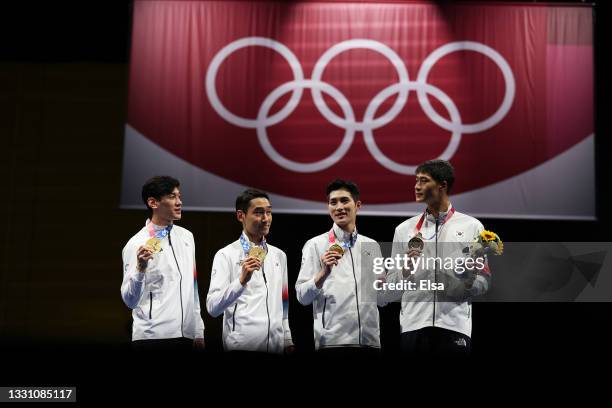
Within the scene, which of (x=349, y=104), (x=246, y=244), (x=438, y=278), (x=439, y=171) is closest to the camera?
(x=438, y=278)

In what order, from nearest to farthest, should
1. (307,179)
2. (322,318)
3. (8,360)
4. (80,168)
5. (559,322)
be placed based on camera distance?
(8,360), (322,318), (307,179), (559,322), (80,168)

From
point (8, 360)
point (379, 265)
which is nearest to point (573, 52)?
point (379, 265)

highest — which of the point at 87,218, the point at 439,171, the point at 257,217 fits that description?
the point at 439,171

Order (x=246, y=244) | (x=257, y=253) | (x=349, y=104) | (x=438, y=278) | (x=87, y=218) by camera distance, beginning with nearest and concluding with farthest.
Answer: (x=257, y=253), (x=438, y=278), (x=246, y=244), (x=349, y=104), (x=87, y=218)

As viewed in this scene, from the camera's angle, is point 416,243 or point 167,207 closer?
point 416,243

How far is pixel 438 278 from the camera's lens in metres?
3.86

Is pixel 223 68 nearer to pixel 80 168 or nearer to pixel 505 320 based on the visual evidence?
pixel 80 168

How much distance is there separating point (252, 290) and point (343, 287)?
0.52 m

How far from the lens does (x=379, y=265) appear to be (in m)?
4.09

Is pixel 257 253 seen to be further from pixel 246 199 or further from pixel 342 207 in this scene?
pixel 342 207

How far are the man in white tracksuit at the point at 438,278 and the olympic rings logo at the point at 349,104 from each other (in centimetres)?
124

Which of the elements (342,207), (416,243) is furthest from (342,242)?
(416,243)

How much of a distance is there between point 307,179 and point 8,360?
3.38m

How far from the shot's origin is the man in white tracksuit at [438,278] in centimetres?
375
